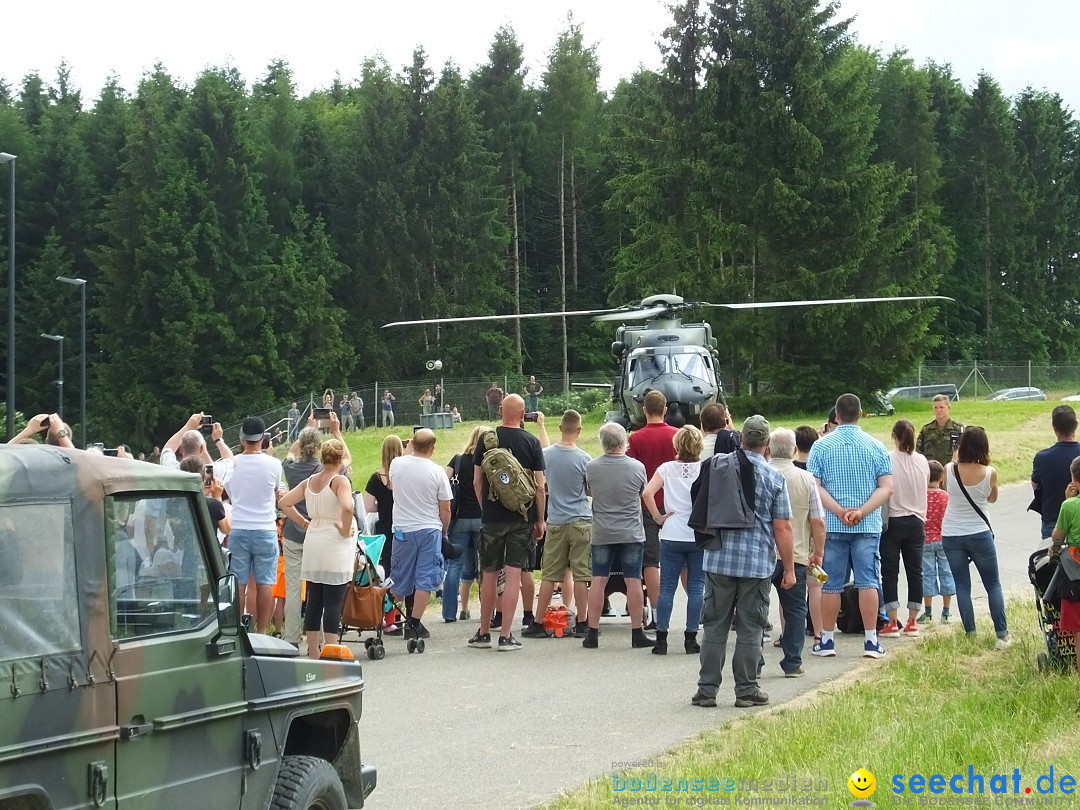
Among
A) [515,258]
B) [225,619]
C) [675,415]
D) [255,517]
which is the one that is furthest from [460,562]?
[515,258]

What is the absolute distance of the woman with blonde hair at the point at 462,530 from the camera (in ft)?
43.1

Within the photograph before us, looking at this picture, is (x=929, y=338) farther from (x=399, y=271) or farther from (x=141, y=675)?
(x=141, y=675)


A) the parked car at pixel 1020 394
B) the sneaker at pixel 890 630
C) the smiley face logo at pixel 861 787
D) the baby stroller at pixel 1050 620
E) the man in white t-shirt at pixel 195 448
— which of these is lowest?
the sneaker at pixel 890 630

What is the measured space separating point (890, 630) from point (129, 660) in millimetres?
8850

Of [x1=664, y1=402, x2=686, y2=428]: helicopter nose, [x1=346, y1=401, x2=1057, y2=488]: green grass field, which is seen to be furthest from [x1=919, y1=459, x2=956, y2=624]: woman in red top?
[x1=664, y1=402, x2=686, y2=428]: helicopter nose

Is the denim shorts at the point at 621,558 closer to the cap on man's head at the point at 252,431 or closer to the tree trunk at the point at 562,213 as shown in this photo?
the cap on man's head at the point at 252,431

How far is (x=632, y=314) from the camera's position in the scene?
29.6 metres

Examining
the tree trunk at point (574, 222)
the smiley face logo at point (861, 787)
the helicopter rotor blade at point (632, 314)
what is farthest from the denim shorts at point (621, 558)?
the tree trunk at point (574, 222)

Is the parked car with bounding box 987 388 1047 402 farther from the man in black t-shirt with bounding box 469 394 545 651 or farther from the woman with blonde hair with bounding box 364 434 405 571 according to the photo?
the man in black t-shirt with bounding box 469 394 545 651

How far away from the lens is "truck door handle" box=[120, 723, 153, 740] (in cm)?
464

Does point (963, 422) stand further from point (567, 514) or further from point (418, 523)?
point (418, 523)

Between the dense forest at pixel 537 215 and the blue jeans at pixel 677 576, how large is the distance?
41.2 metres

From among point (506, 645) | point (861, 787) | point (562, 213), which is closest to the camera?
point (861, 787)

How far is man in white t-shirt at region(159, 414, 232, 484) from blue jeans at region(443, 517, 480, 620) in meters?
2.14
